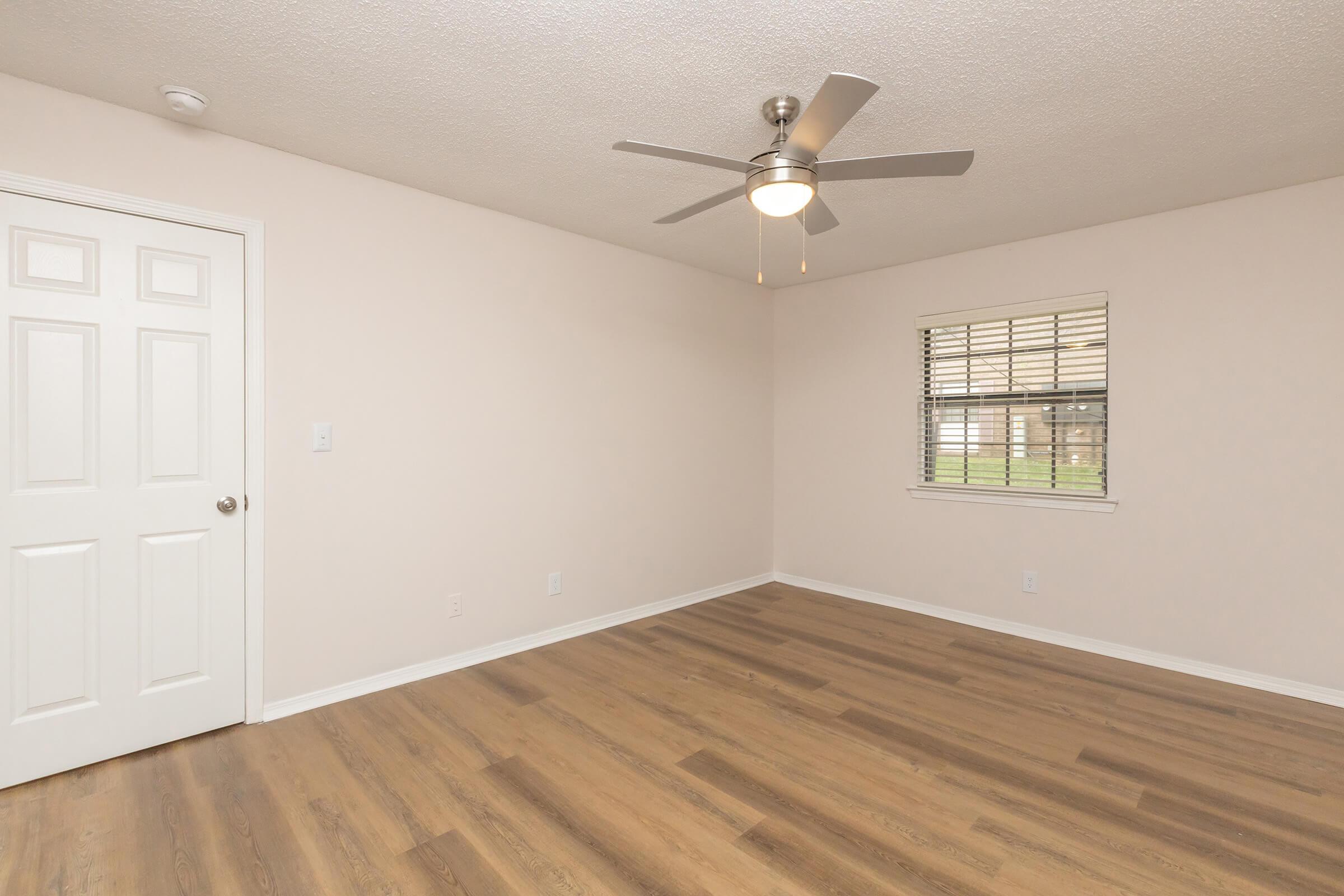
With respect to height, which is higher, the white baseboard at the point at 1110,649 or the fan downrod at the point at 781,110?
the fan downrod at the point at 781,110

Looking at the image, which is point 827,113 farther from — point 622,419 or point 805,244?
point 622,419

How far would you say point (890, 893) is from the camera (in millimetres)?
1741

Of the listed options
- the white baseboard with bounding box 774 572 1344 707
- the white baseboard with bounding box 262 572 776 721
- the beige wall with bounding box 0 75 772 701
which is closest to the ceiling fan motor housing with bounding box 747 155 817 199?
the beige wall with bounding box 0 75 772 701

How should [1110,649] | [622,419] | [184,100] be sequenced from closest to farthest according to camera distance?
[184,100], [1110,649], [622,419]

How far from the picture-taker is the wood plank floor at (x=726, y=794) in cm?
182

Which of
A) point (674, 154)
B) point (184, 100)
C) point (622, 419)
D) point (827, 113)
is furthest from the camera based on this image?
point (622, 419)

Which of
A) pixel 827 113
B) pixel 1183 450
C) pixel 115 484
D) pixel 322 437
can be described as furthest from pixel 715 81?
pixel 1183 450

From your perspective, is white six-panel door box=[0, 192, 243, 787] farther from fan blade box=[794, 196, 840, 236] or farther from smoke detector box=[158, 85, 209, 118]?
fan blade box=[794, 196, 840, 236]

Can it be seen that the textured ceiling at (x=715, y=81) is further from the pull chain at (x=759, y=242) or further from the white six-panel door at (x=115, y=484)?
the white six-panel door at (x=115, y=484)

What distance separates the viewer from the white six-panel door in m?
2.26

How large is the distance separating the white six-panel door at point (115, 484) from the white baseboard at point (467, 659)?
0.69ft

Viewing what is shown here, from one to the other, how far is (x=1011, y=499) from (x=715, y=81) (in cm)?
315

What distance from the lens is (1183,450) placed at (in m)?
3.41

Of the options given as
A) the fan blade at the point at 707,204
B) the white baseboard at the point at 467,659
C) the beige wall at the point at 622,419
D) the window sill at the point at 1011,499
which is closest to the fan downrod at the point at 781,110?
the fan blade at the point at 707,204
